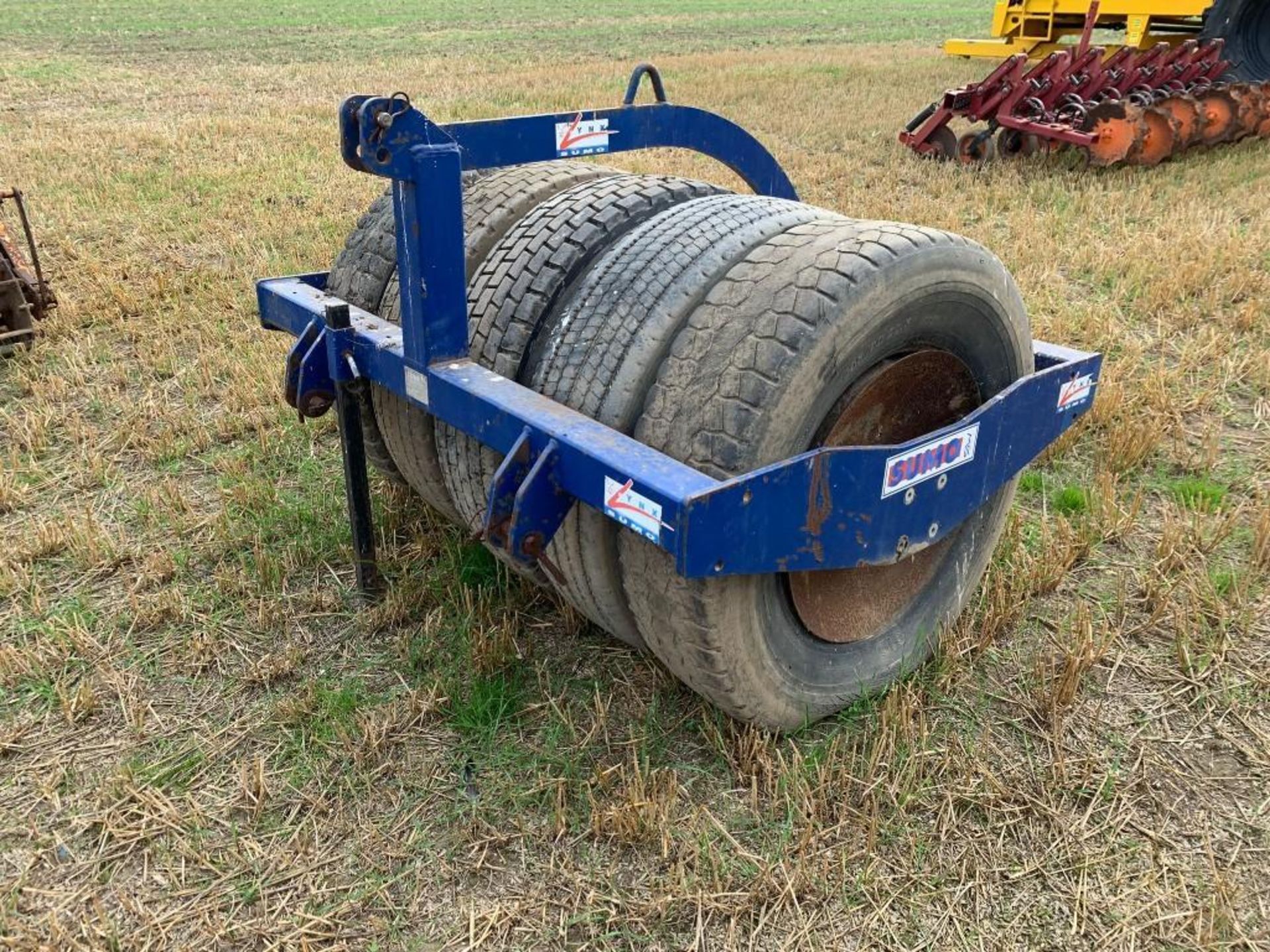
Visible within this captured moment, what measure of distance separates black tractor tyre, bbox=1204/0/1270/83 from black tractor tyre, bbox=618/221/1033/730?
33.4 feet

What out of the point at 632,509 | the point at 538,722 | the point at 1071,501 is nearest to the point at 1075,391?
the point at 1071,501

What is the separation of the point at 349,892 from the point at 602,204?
66.4 inches

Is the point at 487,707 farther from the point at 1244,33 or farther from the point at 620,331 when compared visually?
the point at 1244,33

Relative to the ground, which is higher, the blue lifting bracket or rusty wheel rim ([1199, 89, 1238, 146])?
the blue lifting bracket

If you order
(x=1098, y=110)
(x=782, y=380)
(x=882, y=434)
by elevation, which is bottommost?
(x=1098, y=110)

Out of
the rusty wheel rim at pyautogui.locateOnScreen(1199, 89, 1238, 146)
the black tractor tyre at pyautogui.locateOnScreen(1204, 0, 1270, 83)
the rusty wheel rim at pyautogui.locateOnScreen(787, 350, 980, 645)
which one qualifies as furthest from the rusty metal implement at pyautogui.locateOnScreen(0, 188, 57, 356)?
the black tractor tyre at pyautogui.locateOnScreen(1204, 0, 1270, 83)

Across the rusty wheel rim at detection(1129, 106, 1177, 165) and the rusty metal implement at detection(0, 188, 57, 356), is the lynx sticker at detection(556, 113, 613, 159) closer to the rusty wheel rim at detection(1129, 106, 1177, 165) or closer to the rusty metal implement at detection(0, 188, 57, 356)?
the rusty metal implement at detection(0, 188, 57, 356)

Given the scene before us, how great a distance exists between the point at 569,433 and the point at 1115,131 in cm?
791

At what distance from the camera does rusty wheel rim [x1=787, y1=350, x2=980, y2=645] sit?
91.2 inches

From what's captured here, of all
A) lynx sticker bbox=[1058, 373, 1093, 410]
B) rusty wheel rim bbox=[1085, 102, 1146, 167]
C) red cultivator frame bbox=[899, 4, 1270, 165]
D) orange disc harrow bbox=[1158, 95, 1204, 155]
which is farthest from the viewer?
orange disc harrow bbox=[1158, 95, 1204, 155]

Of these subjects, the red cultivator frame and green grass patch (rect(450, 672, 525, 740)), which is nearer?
green grass patch (rect(450, 672, 525, 740))

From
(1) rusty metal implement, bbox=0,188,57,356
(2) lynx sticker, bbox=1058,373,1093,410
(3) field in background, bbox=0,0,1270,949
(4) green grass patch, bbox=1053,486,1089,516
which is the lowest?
(3) field in background, bbox=0,0,1270,949

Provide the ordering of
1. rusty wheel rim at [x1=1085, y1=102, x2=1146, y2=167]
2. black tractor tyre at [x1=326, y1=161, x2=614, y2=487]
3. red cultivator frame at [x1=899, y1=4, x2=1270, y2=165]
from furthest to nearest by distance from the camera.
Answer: red cultivator frame at [x1=899, y1=4, x2=1270, y2=165] < rusty wheel rim at [x1=1085, y1=102, x2=1146, y2=167] < black tractor tyre at [x1=326, y1=161, x2=614, y2=487]

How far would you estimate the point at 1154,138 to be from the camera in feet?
28.2
